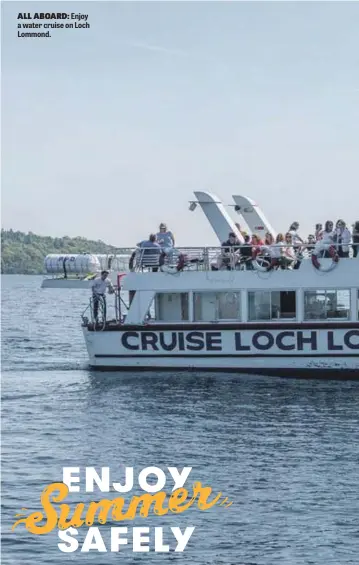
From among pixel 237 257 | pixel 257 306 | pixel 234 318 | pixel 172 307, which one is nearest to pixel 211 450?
pixel 257 306

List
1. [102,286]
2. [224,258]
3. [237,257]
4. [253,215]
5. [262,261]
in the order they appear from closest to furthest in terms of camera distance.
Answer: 1. [262,261]
2. [237,257]
3. [224,258]
4. [102,286]
5. [253,215]

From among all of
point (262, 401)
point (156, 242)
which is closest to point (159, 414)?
point (262, 401)

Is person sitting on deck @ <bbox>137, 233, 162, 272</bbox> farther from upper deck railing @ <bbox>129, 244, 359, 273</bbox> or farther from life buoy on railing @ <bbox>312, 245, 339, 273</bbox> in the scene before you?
life buoy on railing @ <bbox>312, 245, 339, 273</bbox>

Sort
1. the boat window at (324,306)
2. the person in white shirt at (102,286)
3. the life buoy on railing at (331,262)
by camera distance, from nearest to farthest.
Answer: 1. the life buoy on railing at (331,262)
2. the boat window at (324,306)
3. the person in white shirt at (102,286)

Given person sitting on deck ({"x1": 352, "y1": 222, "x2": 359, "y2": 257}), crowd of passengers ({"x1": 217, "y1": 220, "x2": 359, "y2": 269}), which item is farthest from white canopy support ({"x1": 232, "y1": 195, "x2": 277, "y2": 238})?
person sitting on deck ({"x1": 352, "y1": 222, "x2": 359, "y2": 257})

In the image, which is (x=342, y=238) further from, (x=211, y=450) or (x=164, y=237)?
(x=211, y=450)

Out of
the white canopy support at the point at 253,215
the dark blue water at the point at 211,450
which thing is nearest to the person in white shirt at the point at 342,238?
the dark blue water at the point at 211,450

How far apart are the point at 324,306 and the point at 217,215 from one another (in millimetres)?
6659

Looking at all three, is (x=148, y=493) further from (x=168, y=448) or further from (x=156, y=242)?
(x=156, y=242)

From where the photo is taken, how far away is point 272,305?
36531 millimetres

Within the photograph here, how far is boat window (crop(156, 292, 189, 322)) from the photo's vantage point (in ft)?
124

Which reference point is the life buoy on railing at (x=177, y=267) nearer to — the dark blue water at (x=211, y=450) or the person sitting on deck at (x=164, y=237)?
the person sitting on deck at (x=164, y=237)

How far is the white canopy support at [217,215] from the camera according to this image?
134 feet

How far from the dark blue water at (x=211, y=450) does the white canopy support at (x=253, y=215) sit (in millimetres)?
7618
